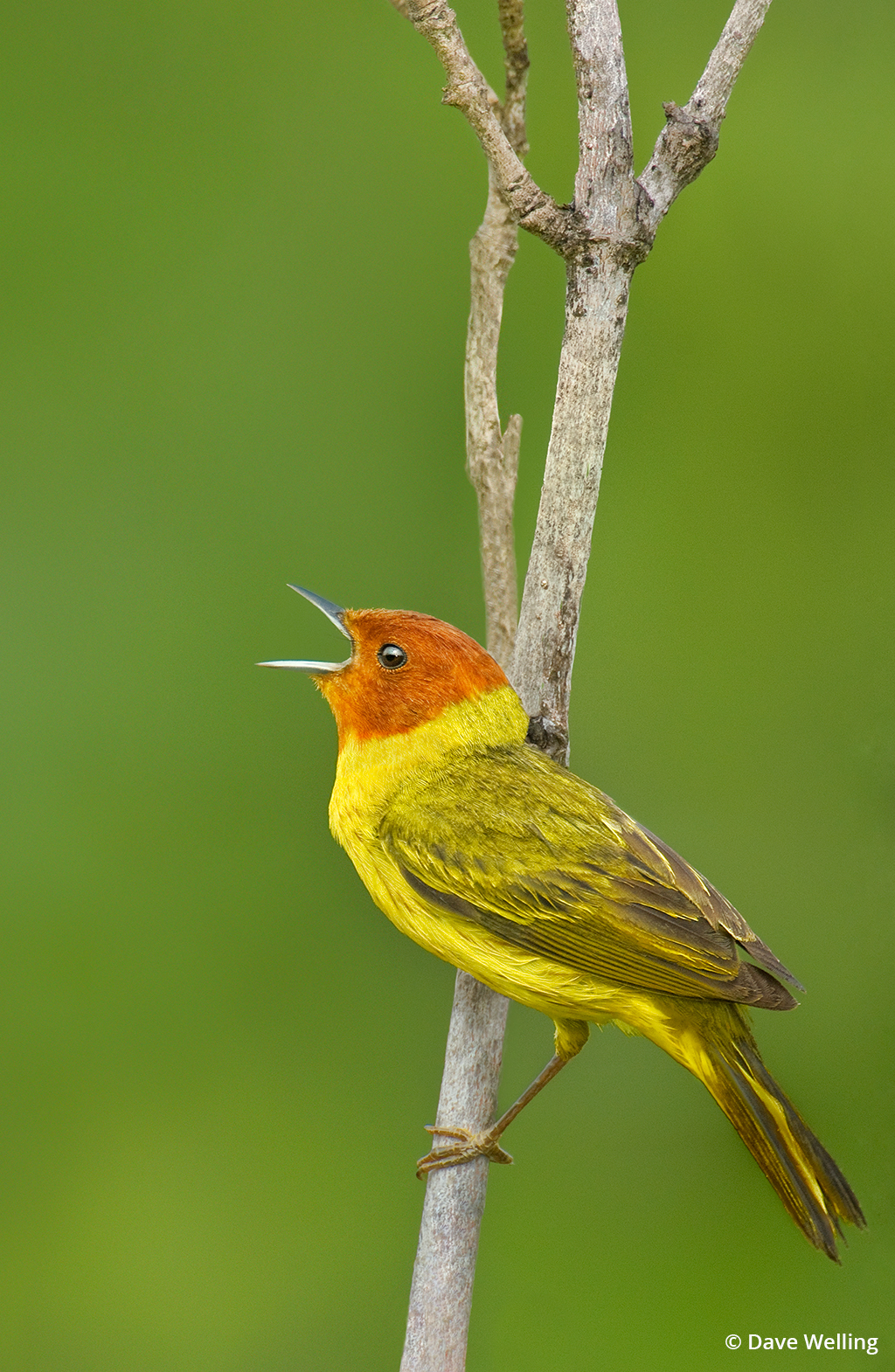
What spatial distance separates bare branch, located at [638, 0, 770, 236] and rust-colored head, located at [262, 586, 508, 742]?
481mm

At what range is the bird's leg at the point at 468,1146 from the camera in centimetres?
134

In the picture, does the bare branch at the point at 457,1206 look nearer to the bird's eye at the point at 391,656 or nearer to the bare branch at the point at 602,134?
the bird's eye at the point at 391,656

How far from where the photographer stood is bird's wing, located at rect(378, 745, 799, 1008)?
1232 millimetres

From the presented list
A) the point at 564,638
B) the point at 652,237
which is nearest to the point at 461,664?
the point at 564,638

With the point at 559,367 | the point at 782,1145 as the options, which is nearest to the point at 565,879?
the point at 782,1145

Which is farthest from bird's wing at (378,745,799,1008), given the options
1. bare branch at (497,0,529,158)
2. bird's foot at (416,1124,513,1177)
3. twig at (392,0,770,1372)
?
bare branch at (497,0,529,158)

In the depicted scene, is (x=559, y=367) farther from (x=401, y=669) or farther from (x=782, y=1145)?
(x=782, y=1145)

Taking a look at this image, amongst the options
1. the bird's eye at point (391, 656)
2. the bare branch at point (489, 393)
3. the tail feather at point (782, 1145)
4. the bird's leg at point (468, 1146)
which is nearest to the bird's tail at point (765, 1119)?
the tail feather at point (782, 1145)

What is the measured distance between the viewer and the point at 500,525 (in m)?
1.48

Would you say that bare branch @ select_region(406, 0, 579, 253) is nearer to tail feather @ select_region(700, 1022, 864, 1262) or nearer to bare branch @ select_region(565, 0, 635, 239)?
bare branch @ select_region(565, 0, 635, 239)

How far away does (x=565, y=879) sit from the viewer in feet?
4.23

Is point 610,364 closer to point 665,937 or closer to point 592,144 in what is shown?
point 592,144

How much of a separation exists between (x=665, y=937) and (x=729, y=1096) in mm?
179

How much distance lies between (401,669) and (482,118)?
0.58 m
